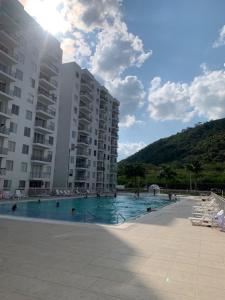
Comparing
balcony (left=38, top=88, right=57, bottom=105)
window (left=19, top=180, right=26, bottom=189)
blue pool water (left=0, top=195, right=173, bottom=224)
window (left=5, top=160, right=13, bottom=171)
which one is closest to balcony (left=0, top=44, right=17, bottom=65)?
balcony (left=38, top=88, right=57, bottom=105)

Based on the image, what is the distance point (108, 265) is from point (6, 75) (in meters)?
36.2

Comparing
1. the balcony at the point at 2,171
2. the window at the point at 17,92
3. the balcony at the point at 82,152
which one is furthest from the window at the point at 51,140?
the balcony at the point at 2,171

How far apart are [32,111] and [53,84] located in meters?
8.99

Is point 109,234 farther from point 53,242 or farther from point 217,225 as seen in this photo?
point 217,225

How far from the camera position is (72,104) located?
193 feet

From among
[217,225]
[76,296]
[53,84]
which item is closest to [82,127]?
[53,84]

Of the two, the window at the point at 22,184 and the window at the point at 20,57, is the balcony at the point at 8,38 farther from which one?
the window at the point at 22,184

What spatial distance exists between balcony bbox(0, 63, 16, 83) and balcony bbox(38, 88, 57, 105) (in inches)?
278

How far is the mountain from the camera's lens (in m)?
97.7

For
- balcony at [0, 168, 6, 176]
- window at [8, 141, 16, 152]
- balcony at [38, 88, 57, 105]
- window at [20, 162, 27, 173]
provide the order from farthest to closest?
balcony at [38, 88, 57, 105], window at [20, 162, 27, 173], window at [8, 141, 16, 152], balcony at [0, 168, 6, 176]

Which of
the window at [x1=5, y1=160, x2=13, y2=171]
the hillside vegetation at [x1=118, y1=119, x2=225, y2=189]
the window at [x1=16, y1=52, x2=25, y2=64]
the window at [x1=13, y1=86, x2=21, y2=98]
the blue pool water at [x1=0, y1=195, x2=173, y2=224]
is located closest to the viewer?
the blue pool water at [x1=0, y1=195, x2=173, y2=224]

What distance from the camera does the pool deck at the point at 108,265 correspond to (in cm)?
607

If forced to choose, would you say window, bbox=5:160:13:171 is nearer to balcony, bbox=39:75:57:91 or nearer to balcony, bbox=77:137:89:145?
balcony, bbox=39:75:57:91

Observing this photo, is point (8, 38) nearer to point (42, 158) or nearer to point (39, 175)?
point (42, 158)
